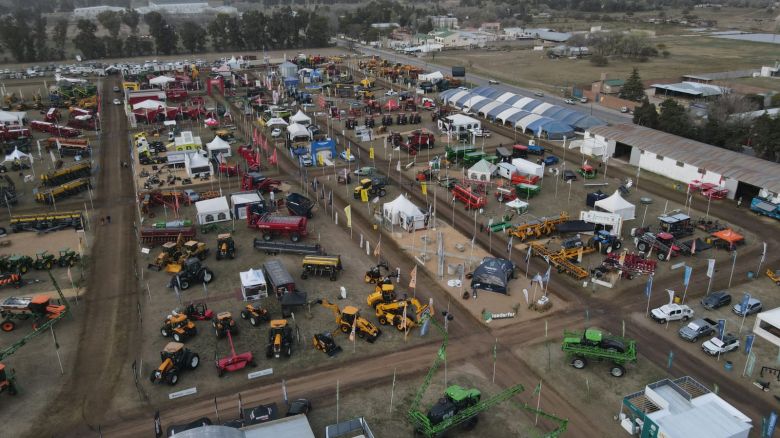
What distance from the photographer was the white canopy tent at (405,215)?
37.1 meters

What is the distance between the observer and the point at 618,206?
122 ft

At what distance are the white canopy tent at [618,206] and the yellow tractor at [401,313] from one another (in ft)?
56.4

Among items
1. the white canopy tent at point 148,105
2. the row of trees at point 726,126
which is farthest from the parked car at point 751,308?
the white canopy tent at point 148,105

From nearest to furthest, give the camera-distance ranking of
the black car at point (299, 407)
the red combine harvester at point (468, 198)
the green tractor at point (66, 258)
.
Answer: the black car at point (299, 407) → the green tractor at point (66, 258) → the red combine harvester at point (468, 198)

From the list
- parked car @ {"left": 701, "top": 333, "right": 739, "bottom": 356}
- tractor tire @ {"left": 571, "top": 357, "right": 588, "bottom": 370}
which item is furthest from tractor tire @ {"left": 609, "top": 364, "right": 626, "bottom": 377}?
parked car @ {"left": 701, "top": 333, "right": 739, "bottom": 356}

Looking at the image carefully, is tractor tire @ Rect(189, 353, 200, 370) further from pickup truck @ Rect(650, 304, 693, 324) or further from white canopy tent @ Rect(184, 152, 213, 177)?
white canopy tent @ Rect(184, 152, 213, 177)

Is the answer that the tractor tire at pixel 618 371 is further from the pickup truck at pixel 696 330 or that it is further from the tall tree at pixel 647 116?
the tall tree at pixel 647 116

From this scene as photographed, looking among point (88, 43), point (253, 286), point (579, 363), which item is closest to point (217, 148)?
point (253, 286)

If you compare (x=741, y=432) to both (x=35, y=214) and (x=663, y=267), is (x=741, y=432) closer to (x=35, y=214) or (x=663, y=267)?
(x=663, y=267)

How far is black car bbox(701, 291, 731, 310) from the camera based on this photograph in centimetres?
2820

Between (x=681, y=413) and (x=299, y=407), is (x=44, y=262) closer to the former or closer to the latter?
(x=299, y=407)

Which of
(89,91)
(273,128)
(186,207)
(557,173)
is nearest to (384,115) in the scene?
(273,128)

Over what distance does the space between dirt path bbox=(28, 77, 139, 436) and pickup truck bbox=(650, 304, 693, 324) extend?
2543cm

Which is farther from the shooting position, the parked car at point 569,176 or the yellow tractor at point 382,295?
the parked car at point 569,176
